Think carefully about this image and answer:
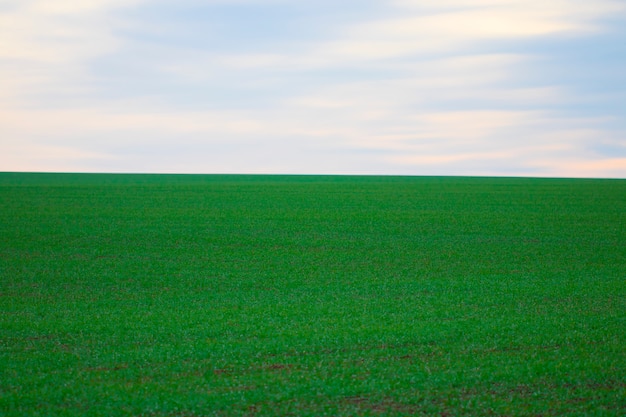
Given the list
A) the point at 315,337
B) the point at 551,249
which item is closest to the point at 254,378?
the point at 315,337

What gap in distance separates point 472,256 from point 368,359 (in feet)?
41.9

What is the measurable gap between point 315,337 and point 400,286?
220 inches

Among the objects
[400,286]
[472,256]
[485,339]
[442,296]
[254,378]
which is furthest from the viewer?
[472,256]

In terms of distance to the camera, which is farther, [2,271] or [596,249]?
[596,249]

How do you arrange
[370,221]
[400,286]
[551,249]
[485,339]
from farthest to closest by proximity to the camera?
[370,221] → [551,249] → [400,286] → [485,339]

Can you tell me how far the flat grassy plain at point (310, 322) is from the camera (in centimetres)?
920

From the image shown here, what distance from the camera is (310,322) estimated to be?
43.3 feet

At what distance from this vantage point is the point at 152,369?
406 inches

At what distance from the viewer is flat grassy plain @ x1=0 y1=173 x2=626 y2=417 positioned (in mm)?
9195

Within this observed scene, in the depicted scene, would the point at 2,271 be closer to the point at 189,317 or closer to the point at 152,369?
the point at 189,317

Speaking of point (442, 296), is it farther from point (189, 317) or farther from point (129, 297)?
point (129, 297)

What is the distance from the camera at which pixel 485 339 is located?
1201 cm

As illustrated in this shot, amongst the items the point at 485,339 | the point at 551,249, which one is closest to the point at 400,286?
the point at 485,339

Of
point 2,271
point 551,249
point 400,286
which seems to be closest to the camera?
point 400,286
